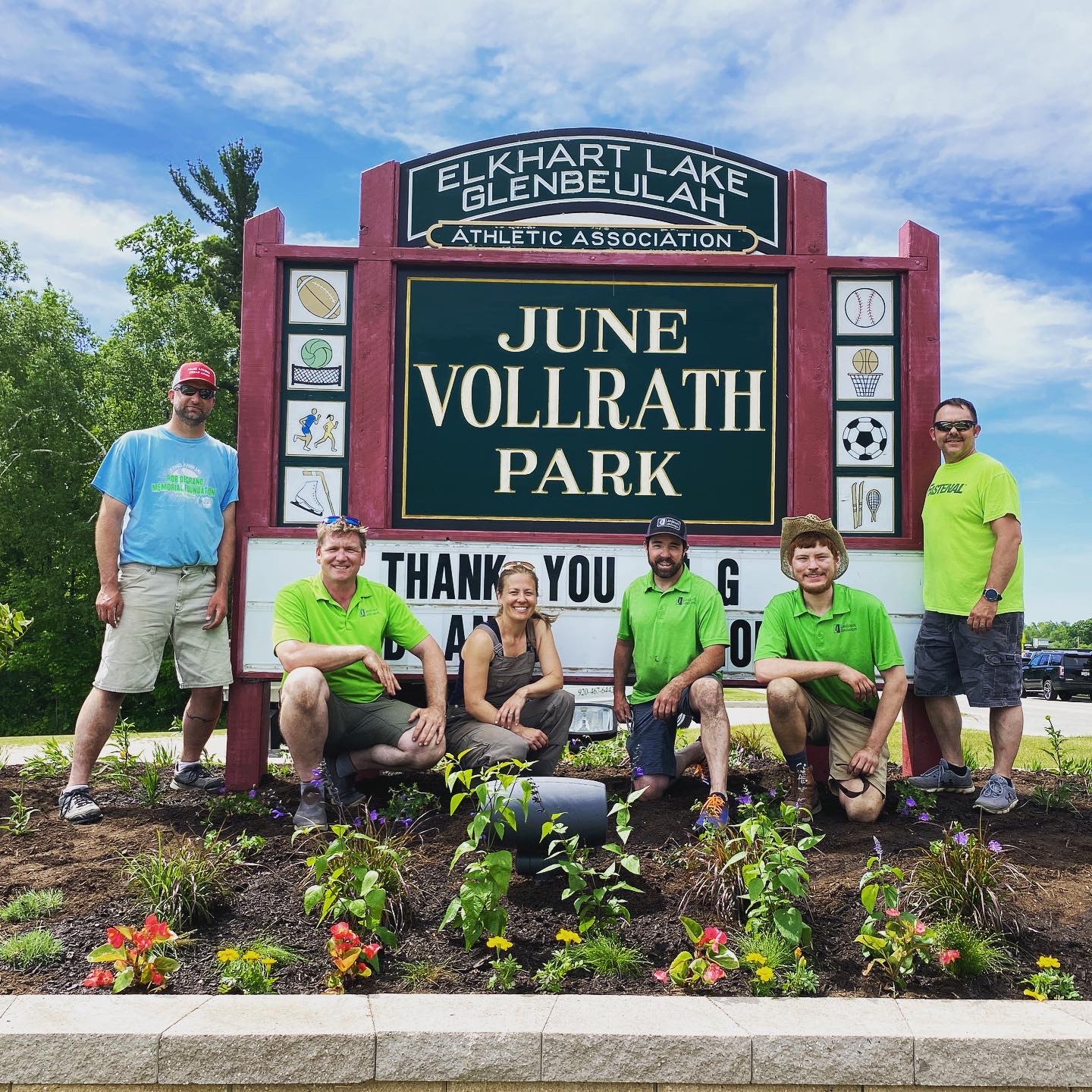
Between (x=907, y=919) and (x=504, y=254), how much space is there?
4.14 meters

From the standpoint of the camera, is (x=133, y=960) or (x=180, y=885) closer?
(x=133, y=960)

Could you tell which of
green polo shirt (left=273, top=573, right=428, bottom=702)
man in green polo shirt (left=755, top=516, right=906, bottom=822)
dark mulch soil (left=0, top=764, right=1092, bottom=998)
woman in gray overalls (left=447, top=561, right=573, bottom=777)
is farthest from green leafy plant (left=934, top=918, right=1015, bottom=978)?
green polo shirt (left=273, top=573, right=428, bottom=702)

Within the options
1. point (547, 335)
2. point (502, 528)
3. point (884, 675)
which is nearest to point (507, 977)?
point (884, 675)

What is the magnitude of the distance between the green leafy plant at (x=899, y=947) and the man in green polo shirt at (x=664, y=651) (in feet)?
5.44

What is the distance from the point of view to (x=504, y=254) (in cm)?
577

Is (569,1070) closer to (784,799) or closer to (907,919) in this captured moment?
(907,919)

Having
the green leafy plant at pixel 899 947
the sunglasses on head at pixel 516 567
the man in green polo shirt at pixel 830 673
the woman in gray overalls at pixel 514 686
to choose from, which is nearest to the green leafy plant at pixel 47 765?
the woman in gray overalls at pixel 514 686

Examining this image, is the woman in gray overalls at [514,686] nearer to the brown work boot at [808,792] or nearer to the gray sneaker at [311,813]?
the gray sneaker at [311,813]

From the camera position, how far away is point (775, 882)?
333 cm

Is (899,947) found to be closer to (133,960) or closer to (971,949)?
(971,949)

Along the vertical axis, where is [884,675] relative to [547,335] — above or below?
below

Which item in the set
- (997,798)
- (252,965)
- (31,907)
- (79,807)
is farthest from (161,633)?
(997,798)

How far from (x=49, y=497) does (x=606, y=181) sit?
80.7 feet

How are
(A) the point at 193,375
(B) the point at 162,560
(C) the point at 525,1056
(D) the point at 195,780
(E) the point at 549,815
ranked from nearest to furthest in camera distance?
1. (C) the point at 525,1056
2. (E) the point at 549,815
3. (B) the point at 162,560
4. (A) the point at 193,375
5. (D) the point at 195,780
